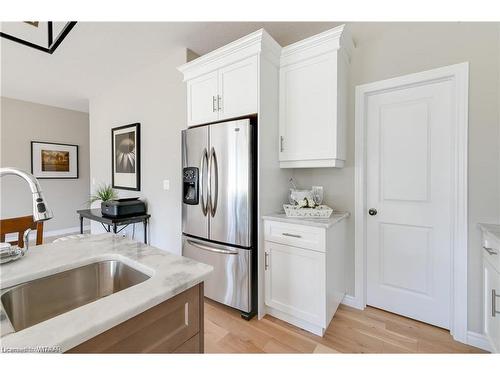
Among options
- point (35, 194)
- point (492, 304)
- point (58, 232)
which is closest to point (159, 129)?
point (35, 194)

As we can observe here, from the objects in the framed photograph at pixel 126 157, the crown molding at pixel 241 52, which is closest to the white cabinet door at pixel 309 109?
the crown molding at pixel 241 52

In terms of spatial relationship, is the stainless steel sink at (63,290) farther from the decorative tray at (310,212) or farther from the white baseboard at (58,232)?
the white baseboard at (58,232)

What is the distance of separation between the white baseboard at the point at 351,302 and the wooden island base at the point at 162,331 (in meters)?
1.78

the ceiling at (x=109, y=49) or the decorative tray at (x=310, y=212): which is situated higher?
the ceiling at (x=109, y=49)

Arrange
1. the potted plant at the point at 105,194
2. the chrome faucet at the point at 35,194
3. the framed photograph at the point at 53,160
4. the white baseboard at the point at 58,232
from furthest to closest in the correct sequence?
the framed photograph at the point at 53,160
the white baseboard at the point at 58,232
the potted plant at the point at 105,194
the chrome faucet at the point at 35,194

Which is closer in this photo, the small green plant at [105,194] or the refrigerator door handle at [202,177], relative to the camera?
the refrigerator door handle at [202,177]

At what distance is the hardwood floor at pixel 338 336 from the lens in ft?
5.37

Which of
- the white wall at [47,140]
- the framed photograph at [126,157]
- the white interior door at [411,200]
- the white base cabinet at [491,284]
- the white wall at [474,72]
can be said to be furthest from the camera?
the white wall at [47,140]

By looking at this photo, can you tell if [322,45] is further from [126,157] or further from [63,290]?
[126,157]

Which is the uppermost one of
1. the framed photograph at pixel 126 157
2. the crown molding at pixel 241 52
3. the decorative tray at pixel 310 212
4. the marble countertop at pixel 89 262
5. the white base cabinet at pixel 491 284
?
the crown molding at pixel 241 52

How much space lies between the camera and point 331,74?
1854 millimetres

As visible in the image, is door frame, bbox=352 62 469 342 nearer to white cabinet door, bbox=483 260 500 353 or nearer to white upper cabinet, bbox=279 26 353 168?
white cabinet door, bbox=483 260 500 353

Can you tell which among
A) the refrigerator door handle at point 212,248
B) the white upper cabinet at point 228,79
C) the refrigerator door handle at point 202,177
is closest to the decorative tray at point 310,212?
the refrigerator door handle at point 212,248
